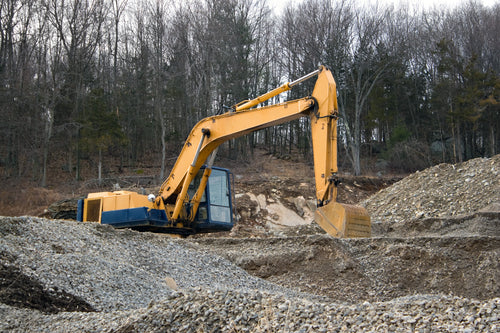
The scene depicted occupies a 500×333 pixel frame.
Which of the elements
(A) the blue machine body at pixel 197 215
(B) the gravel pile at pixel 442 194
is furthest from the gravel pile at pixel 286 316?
(B) the gravel pile at pixel 442 194

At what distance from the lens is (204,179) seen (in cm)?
1147

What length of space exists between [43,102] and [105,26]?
22.6 feet

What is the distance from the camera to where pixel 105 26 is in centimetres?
2916

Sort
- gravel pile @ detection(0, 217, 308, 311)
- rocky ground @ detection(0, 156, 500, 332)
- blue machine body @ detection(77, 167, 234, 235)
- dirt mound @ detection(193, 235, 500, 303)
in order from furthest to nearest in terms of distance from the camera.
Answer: blue machine body @ detection(77, 167, 234, 235), dirt mound @ detection(193, 235, 500, 303), gravel pile @ detection(0, 217, 308, 311), rocky ground @ detection(0, 156, 500, 332)

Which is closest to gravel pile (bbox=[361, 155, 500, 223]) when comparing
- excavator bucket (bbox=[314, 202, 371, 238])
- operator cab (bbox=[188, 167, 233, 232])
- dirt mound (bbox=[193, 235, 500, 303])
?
operator cab (bbox=[188, 167, 233, 232])

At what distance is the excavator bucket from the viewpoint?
8.50 metres

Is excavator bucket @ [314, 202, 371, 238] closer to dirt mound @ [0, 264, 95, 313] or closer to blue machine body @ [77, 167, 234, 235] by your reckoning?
blue machine body @ [77, 167, 234, 235]

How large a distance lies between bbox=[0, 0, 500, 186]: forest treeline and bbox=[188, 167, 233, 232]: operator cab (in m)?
→ 13.2

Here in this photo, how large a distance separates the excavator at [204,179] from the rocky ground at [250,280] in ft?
5.67

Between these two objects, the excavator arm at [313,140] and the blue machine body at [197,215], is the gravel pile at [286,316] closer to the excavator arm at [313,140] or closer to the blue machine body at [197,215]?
the excavator arm at [313,140]

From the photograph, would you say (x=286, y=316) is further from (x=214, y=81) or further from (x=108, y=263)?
(x=214, y=81)

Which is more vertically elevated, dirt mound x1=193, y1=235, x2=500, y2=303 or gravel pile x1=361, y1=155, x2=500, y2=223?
gravel pile x1=361, y1=155, x2=500, y2=223

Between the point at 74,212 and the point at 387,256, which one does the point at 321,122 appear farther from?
the point at 74,212

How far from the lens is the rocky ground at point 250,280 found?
377 cm
